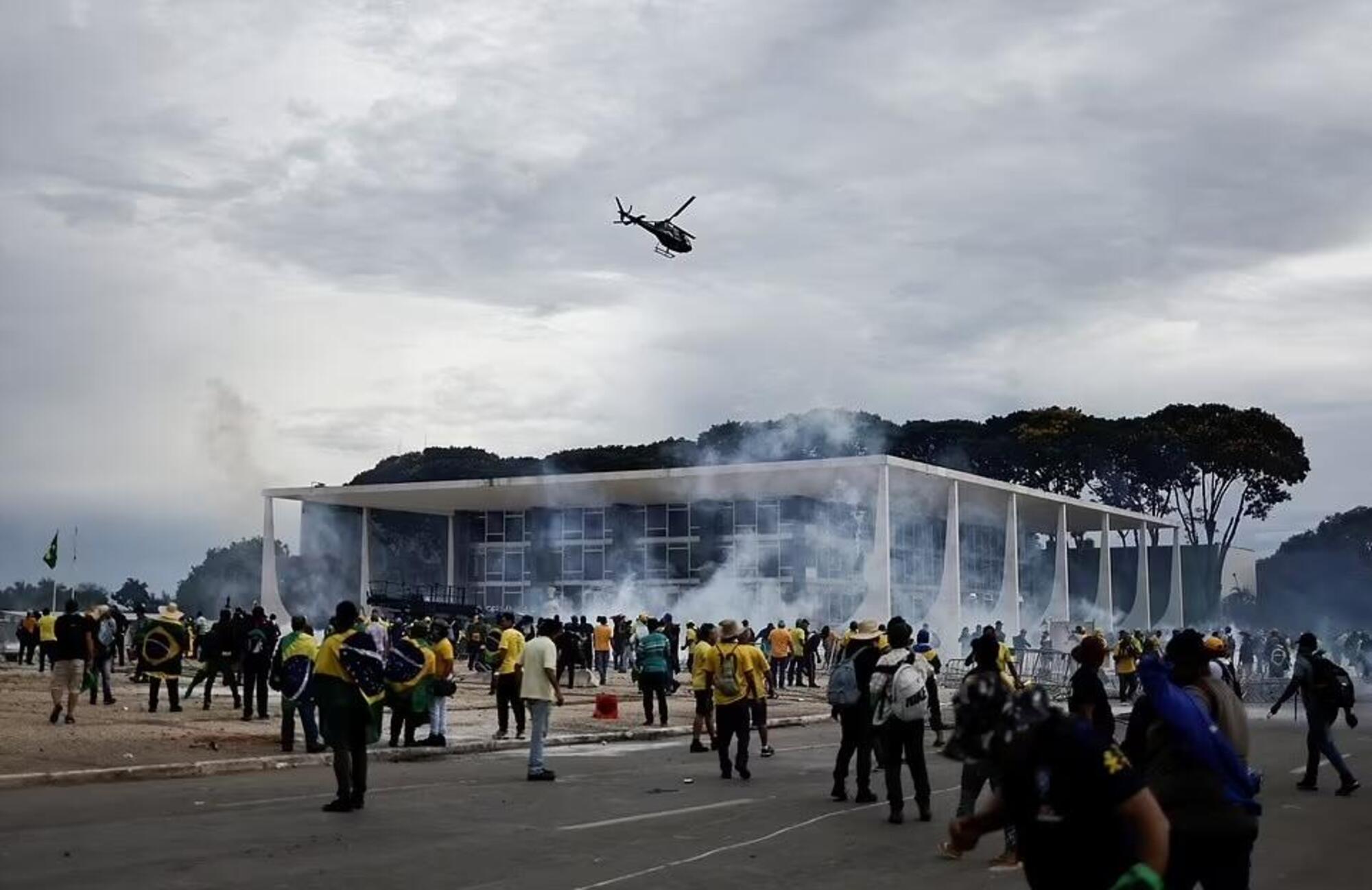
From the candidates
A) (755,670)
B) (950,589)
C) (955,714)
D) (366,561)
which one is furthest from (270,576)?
(955,714)

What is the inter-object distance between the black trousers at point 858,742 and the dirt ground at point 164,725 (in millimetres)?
8398

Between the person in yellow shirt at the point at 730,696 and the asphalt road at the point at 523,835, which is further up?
the person in yellow shirt at the point at 730,696

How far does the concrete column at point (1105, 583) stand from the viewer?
78438 millimetres

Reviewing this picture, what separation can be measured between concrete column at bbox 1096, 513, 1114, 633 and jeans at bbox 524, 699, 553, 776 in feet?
213

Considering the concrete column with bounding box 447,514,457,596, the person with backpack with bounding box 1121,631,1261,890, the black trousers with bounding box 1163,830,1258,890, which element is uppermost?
the concrete column with bounding box 447,514,457,596

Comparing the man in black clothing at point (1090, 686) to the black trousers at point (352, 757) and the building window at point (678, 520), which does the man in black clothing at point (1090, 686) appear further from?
the building window at point (678, 520)

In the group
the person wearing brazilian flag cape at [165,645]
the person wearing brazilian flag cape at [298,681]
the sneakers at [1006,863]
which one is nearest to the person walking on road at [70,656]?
the person wearing brazilian flag cape at [165,645]

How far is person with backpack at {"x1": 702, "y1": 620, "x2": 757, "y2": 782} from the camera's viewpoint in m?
17.1

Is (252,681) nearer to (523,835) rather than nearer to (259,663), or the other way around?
(259,663)

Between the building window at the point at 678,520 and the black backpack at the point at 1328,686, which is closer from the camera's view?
the black backpack at the point at 1328,686

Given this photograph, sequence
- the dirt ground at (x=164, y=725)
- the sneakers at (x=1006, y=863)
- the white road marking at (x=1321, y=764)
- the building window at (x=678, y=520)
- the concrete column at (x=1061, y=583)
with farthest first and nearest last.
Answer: the concrete column at (x=1061, y=583)
the building window at (x=678, y=520)
the white road marking at (x=1321, y=764)
the dirt ground at (x=164, y=725)
the sneakers at (x=1006, y=863)

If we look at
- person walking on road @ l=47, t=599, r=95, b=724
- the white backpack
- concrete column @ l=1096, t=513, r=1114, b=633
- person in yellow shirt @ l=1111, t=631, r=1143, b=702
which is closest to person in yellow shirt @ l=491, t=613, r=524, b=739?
person walking on road @ l=47, t=599, r=95, b=724

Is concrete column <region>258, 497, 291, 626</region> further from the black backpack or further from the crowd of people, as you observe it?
the black backpack

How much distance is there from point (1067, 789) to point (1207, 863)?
2.61 meters
